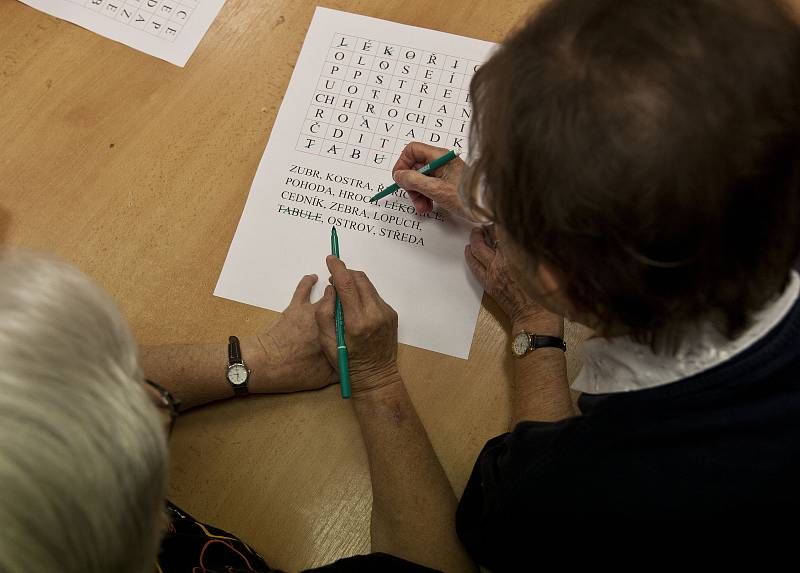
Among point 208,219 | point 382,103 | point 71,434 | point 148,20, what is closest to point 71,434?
point 71,434

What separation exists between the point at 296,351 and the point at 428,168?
0.30 meters

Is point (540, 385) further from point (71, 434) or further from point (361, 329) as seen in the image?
point (71, 434)

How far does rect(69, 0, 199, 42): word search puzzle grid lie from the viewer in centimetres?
101

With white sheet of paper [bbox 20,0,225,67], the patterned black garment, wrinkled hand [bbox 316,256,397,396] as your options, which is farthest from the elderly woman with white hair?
white sheet of paper [bbox 20,0,225,67]

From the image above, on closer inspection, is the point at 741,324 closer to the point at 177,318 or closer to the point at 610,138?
the point at 610,138

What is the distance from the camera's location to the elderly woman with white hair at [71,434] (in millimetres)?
385

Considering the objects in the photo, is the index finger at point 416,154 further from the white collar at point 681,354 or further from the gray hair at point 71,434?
the gray hair at point 71,434

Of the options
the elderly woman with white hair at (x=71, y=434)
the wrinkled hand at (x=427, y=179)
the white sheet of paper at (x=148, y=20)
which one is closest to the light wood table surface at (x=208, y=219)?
the white sheet of paper at (x=148, y=20)

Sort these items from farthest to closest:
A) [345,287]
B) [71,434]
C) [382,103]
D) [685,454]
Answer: [382,103] → [345,287] → [685,454] → [71,434]

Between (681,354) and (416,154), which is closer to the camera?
(681,354)

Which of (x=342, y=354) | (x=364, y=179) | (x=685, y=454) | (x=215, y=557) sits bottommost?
(x=215, y=557)

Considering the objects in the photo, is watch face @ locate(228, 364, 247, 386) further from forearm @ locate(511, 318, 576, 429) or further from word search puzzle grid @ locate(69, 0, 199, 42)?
word search puzzle grid @ locate(69, 0, 199, 42)

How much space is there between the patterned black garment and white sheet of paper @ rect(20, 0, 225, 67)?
655 mm

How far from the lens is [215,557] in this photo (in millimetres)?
740
